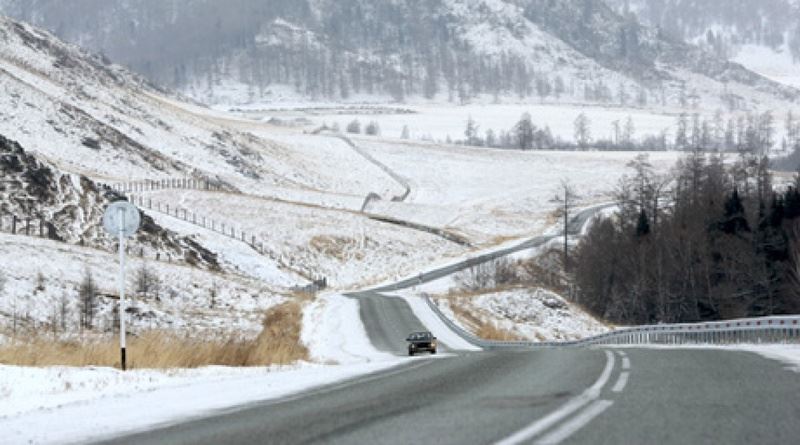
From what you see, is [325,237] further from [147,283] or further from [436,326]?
[147,283]

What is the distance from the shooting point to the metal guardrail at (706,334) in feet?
87.2

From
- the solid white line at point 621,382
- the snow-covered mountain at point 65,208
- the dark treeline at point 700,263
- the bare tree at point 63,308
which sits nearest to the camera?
the solid white line at point 621,382

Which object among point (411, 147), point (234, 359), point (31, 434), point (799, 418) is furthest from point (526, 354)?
point (411, 147)

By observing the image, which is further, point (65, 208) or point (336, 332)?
point (65, 208)

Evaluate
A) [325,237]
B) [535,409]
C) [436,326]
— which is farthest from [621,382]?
[325,237]

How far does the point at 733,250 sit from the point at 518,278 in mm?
22029

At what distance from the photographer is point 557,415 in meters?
9.30

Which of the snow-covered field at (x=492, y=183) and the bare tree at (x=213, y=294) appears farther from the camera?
the snow-covered field at (x=492, y=183)

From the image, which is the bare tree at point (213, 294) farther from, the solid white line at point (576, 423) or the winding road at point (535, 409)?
the solid white line at point (576, 423)

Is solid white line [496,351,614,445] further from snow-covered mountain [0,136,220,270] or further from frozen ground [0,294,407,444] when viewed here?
snow-covered mountain [0,136,220,270]

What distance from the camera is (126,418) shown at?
9.99m

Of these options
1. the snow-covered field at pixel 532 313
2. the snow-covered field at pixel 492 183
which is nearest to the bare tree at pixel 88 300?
the snow-covered field at pixel 532 313

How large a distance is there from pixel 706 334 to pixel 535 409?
25441 millimetres

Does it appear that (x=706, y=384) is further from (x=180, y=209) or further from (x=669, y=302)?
(x=180, y=209)
